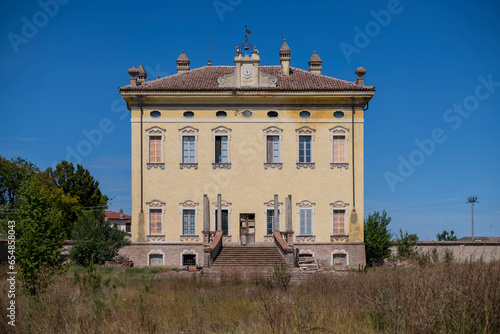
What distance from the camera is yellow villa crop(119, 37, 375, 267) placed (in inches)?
1069

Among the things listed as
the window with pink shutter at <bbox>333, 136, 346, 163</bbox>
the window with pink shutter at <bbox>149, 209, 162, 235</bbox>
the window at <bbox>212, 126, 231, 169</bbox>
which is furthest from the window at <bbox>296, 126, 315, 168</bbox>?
the window with pink shutter at <bbox>149, 209, 162, 235</bbox>

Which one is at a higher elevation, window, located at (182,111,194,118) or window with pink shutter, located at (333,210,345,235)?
window, located at (182,111,194,118)

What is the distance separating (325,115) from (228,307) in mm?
17764

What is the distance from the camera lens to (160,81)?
28.9 m

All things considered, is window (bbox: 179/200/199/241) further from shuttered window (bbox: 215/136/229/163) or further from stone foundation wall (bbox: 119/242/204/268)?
shuttered window (bbox: 215/136/229/163)

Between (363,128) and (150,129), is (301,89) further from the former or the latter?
(150,129)

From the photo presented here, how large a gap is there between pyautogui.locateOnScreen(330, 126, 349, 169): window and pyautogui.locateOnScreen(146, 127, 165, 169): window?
10.1m

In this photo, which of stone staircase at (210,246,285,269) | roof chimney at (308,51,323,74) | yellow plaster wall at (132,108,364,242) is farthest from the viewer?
roof chimney at (308,51,323,74)

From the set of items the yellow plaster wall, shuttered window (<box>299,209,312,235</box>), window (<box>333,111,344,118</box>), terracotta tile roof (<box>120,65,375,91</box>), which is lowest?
shuttered window (<box>299,209,312,235</box>)

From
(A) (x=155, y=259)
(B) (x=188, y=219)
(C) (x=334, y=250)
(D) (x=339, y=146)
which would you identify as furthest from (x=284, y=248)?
(A) (x=155, y=259)

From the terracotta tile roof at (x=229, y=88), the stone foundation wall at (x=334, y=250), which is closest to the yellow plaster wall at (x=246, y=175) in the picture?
the stone foundation wall at (x=334, y=250)

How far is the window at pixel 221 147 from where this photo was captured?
90.5ft

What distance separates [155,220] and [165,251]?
1905 mm

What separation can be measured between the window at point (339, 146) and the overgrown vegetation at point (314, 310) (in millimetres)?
14464
